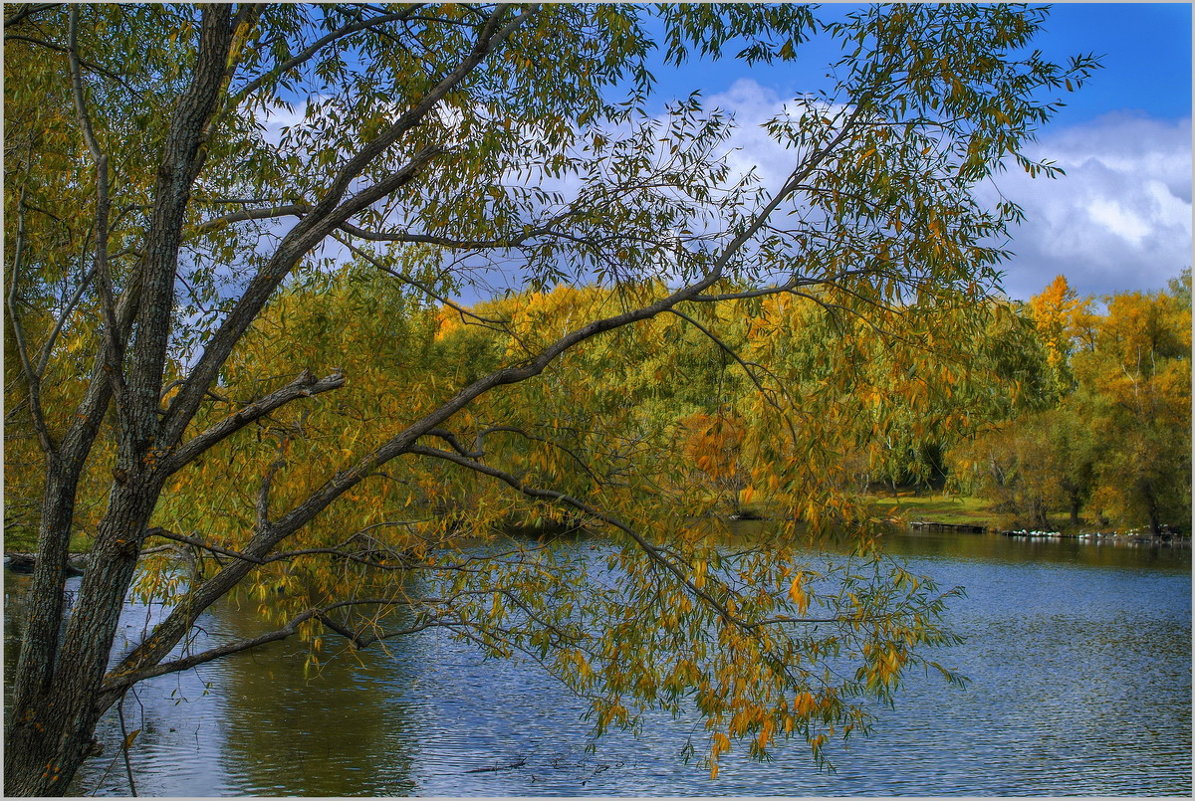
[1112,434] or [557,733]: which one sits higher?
[1112,434]

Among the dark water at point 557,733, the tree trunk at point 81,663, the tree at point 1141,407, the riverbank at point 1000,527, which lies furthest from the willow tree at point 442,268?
the tree at point 1141,407

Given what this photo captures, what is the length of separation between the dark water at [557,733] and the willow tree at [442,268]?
2749 mm

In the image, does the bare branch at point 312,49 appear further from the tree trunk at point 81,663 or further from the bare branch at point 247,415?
the tree trunk at point 81,663

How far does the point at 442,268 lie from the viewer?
6613 mm

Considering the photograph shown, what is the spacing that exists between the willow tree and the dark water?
2.75 meters

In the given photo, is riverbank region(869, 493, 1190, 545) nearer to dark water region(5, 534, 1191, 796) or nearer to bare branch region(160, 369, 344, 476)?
dark water region(5, 534, 1191, 796)

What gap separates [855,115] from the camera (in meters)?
5.05

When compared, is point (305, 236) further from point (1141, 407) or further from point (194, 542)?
point (1141, 407)

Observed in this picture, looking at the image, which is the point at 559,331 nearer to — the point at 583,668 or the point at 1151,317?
the point at 583,668

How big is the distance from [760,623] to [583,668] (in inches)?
37.7

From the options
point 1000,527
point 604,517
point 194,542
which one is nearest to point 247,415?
point 194,542

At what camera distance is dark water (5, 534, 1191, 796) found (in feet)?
28.6

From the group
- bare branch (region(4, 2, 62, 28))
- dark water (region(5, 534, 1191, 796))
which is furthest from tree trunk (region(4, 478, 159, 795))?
dark water (region(5, 534, 1191, 796))

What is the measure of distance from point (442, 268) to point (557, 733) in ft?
17.6
